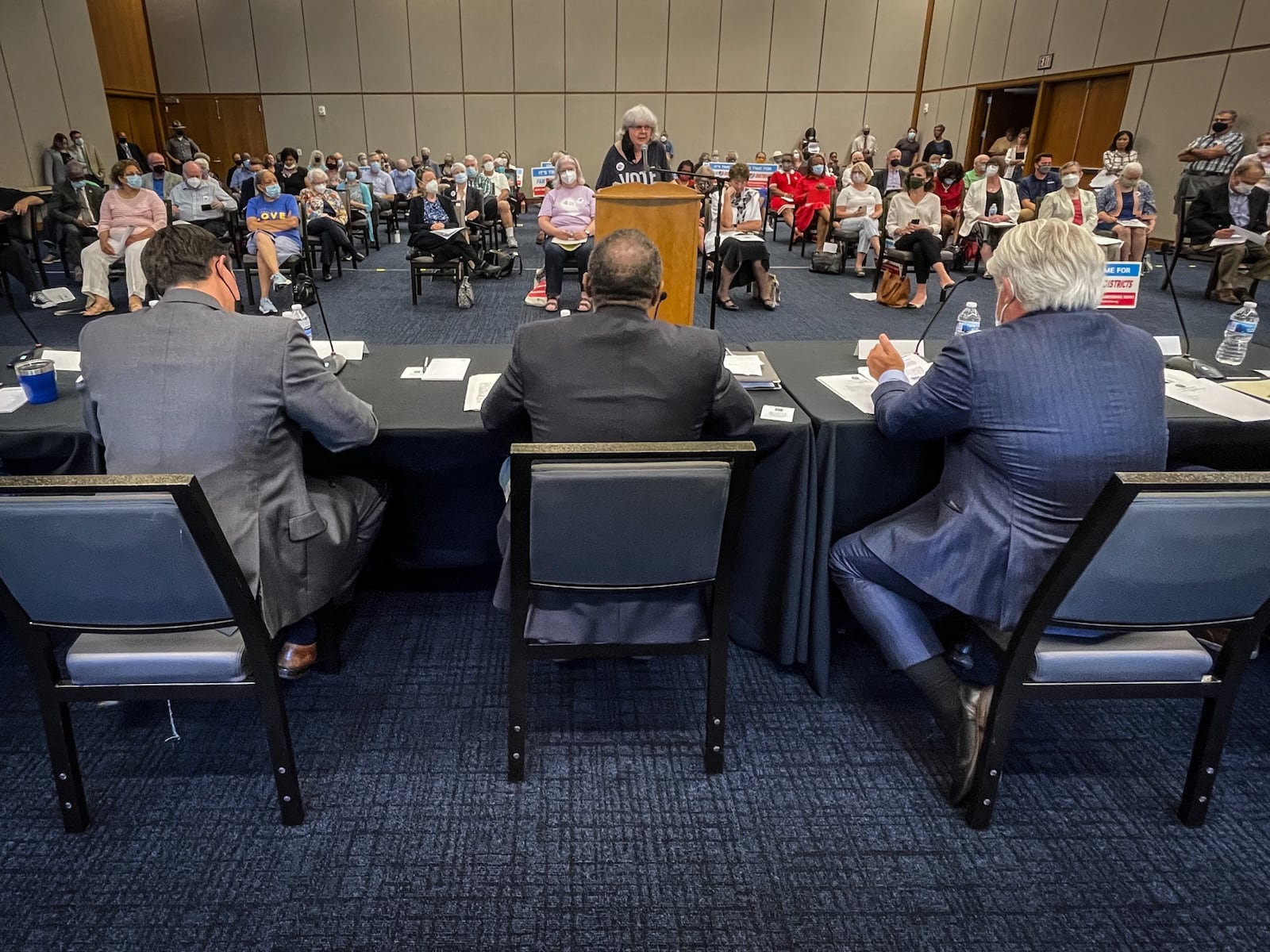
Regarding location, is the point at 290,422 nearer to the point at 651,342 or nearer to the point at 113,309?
the point at 651,342

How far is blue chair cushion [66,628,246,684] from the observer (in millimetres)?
1387

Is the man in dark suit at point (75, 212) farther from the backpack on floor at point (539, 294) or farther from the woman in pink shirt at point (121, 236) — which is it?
the backpack on floor at point (539, 294)

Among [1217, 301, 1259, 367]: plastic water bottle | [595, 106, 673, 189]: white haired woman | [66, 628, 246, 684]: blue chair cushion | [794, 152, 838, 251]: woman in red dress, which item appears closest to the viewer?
[66, 628, 246, 684]: blue chair cushion

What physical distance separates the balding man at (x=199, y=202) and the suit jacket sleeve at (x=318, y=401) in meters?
5.84

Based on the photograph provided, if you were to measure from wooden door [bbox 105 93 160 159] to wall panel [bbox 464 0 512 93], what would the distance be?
5.15m

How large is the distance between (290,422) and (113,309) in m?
5.38

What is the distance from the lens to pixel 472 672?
206cm

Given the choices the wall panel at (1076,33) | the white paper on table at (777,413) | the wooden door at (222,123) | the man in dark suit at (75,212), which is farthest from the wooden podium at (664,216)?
the wooden door at (222,123)

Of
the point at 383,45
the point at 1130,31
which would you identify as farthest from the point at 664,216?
the point at 383,45

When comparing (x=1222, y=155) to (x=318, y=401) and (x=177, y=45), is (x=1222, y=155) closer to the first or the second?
(x=318, y=401)

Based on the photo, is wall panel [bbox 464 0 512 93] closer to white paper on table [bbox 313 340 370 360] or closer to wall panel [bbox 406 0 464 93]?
wall panel [bbox 406 0 464 93]

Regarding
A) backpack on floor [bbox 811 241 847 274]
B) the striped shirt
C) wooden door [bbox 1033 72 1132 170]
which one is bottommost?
backpack on floor [bbox 811 241 847 274]

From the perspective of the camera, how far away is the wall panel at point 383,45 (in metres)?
13.5

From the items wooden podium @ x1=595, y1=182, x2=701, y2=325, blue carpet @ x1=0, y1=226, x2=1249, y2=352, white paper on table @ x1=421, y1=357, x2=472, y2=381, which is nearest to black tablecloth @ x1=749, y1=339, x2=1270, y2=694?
white paper on table @ x1=421, y1=357, x2=472, y2=381
